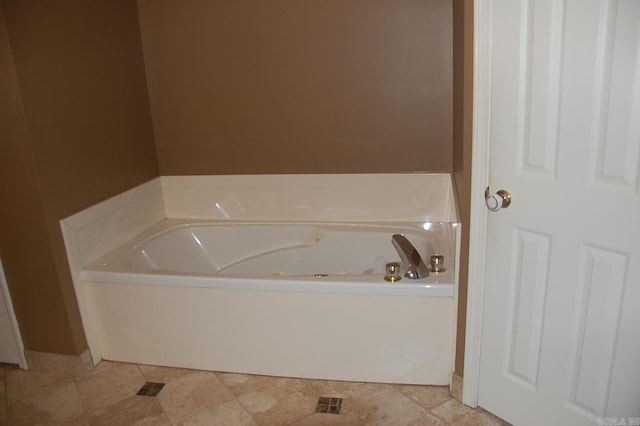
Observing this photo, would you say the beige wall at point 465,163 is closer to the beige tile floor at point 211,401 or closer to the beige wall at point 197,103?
the beige tile floor at point 211,401

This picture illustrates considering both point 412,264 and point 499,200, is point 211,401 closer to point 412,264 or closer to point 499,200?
point 412,264

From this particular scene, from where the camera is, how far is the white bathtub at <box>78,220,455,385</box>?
6.82 feet

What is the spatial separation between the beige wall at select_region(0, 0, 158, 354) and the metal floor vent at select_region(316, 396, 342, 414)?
1.23m

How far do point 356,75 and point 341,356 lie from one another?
5.06 ft

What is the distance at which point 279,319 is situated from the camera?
7.20 feet

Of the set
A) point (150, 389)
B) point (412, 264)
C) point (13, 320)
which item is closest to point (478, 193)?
point (412, 264)

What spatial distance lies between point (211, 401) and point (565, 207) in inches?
64.3

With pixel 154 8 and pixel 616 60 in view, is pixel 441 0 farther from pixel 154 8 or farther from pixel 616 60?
pixel 154 8

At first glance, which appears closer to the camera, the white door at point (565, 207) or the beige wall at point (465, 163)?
the white door at point (565, 207)

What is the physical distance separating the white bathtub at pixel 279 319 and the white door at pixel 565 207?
348 millimetres

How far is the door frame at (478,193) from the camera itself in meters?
1.63

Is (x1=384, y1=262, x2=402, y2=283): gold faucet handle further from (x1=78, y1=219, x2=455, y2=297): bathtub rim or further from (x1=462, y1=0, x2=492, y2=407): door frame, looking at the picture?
(x1=462, y1=0, x2=492, y2=407): door frame

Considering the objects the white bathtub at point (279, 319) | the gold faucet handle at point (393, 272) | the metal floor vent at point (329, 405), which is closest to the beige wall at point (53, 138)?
the white bathtub at point (279, 319)

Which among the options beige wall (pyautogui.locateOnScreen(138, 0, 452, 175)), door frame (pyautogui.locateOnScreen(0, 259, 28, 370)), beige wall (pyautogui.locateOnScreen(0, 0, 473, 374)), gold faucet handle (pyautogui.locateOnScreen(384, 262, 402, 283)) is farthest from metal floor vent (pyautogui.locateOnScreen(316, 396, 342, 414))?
door frame (pyautogui.locateOnScreen(0, 259, 28, 370))
